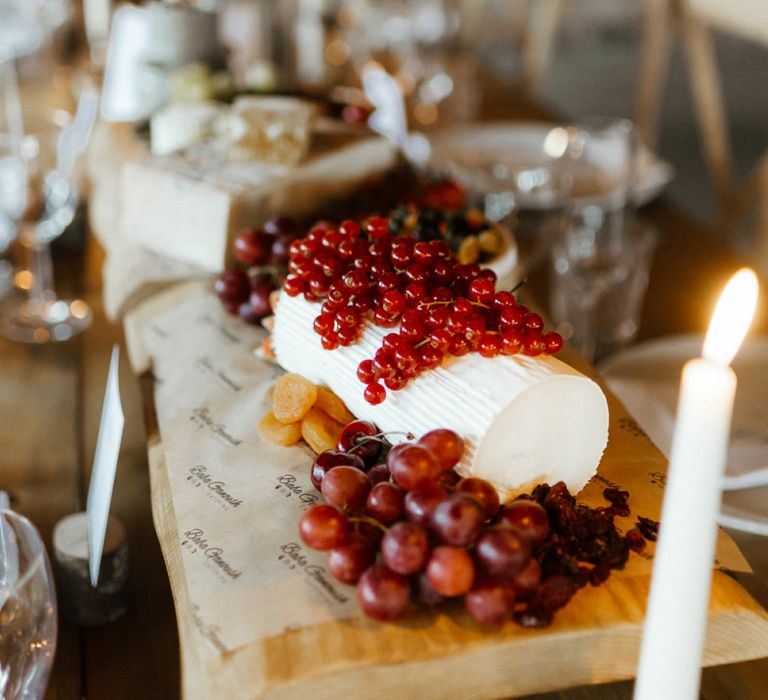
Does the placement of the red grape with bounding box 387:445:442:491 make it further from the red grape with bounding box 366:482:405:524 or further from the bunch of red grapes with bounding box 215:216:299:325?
the bunch of red grapes with bounding box 215:216:299:325

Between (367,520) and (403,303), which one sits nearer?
(367,520)

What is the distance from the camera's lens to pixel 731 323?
395 millimetres

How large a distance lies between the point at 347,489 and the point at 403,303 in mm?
156

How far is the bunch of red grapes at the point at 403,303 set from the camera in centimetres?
61

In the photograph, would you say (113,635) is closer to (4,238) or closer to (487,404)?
(487,404)

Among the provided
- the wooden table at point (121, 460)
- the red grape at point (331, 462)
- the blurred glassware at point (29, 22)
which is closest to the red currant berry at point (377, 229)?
the red grape at point (331, 462)

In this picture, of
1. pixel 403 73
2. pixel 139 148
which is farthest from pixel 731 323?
pixel 403 73

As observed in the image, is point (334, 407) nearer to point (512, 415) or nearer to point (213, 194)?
point (512, 415)

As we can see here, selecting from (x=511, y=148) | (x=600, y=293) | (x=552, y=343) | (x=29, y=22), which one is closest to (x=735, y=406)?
(x=600, y=293)

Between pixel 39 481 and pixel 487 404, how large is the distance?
0.49 metres

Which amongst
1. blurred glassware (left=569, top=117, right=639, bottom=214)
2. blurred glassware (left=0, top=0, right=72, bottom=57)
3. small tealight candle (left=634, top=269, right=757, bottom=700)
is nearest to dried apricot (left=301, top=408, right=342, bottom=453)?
small tealight candle (left=634, top=269, right=757, bottom=700)

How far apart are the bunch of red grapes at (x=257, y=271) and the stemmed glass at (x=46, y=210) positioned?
29 centimetres

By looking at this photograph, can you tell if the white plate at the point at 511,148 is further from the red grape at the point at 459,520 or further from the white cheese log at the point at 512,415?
the red grape at the point at 459,520

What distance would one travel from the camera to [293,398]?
706mm
